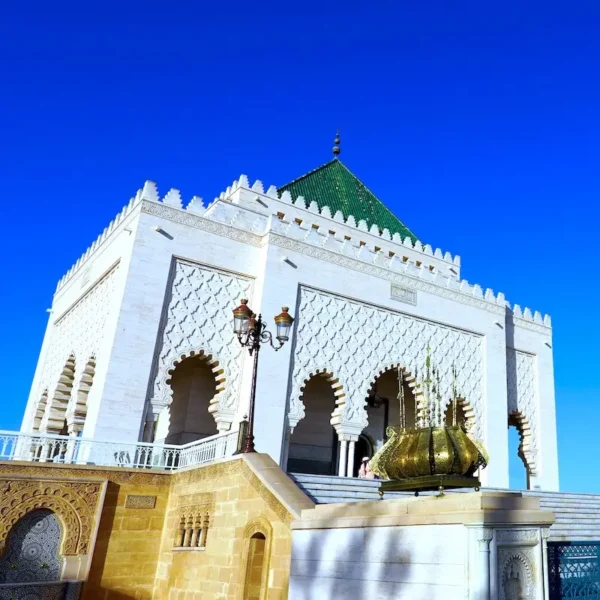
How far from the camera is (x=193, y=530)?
6934 mm

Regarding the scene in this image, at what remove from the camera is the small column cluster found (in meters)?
6.69

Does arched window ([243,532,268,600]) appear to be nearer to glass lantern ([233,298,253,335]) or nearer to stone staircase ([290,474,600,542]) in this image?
stone staircase ([290,474,600,542])

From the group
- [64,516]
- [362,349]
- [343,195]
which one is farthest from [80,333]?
[343,195]

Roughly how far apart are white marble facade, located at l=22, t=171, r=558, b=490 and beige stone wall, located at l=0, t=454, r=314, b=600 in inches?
50.0

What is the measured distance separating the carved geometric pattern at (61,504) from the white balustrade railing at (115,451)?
33 cm

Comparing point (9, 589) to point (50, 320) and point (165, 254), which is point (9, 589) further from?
point (50, 320)

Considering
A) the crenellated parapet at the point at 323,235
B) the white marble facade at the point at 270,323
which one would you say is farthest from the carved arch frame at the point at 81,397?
the crenellated parapet at the point at 323,235

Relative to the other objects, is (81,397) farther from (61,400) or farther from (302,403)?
(302,403)

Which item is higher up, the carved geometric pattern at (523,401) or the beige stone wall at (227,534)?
the carved geometric pattern at (523,401)

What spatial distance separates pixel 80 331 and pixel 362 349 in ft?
17.3

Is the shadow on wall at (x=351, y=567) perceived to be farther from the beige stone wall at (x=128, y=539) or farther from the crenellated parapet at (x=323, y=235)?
the crenellated parapet at (x=323, y=235)

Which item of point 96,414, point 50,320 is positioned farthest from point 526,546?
point 50,320

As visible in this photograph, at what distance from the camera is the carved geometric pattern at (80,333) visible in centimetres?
1010

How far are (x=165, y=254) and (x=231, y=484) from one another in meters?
4.51
